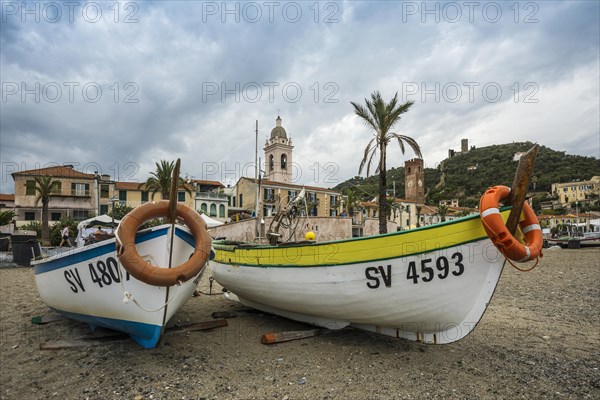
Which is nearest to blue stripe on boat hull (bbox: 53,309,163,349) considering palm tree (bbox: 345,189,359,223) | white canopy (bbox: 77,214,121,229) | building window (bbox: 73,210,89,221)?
white canopy (bbox: 77,214,121,229)

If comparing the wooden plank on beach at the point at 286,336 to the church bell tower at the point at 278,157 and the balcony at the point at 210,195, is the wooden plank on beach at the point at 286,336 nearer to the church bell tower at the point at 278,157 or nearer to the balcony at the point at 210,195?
the balcony at the point at 210,195

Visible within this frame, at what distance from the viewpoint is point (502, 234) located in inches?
165

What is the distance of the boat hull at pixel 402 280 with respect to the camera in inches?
185

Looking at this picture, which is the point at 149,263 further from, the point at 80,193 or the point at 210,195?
the point at 80,193

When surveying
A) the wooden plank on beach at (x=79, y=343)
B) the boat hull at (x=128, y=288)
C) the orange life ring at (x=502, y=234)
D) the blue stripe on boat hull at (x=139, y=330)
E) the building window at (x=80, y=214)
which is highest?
the building window at (x=80, y=214)

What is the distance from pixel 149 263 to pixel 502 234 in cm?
452

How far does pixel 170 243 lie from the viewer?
16.8ft

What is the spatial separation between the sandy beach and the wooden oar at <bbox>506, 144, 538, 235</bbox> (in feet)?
6.76

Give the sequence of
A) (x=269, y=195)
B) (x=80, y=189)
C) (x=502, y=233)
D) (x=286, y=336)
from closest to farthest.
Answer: (x=502, y=233) < (x=286, y=336) < (x=80, y=189) < (x=269, y=195)

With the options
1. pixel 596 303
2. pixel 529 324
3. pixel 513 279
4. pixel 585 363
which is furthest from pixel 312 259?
pixel 513 279

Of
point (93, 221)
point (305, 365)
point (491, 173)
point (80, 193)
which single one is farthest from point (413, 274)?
point (491, 173)

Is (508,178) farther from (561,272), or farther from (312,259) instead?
(312,259)

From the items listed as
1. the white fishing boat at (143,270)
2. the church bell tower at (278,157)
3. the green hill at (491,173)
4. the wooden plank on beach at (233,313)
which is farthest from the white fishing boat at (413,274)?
the green hill at (491,173)

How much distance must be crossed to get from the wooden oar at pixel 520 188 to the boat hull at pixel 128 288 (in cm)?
440
